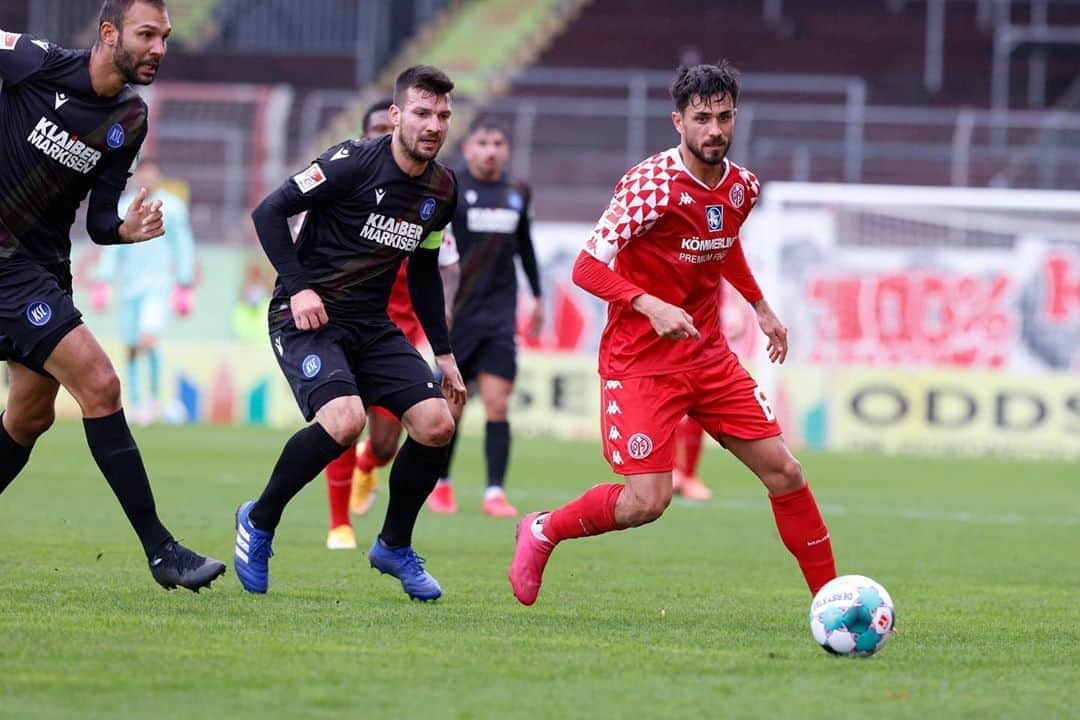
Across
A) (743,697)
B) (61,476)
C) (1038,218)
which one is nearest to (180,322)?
(61,476)

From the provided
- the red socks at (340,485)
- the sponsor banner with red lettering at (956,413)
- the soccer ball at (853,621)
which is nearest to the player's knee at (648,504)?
the soccer ball at (853,621)

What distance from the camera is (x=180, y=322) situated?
818 inches

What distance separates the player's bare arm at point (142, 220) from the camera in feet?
21.6

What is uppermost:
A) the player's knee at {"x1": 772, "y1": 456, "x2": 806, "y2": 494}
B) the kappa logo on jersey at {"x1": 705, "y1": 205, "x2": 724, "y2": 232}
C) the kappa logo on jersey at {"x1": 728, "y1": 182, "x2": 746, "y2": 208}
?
the kappa logo on jersey at {"x1": 728, "y1": 182, "x2": 746, "y2": 208}

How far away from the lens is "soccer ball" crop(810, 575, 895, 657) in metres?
5.71

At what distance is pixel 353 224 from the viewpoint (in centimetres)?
699

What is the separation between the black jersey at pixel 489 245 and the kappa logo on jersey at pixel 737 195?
4788mm

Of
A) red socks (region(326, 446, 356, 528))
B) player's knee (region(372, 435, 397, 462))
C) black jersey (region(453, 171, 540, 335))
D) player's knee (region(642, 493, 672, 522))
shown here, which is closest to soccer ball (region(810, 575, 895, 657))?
player's knee (region(642, 493, 672, 522))

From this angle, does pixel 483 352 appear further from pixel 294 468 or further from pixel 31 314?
pixel 31 314

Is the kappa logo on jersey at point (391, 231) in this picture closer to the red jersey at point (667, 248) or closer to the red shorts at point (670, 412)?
the red jersey at point (667, 248)

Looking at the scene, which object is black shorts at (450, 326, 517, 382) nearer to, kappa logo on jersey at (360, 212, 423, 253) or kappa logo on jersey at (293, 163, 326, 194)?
kappa logo on jersey at (360, 212, 423, 253)

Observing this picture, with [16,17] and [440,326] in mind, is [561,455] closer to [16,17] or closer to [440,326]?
[440,326]

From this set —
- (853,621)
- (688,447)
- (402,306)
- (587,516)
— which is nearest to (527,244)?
(402,306)

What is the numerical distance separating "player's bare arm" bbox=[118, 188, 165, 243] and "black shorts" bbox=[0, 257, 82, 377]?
340mm
